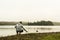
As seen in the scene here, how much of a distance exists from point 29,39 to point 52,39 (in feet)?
8.89

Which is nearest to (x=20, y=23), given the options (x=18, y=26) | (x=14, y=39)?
(x=18, y=26)

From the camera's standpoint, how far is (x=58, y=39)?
17969 mm

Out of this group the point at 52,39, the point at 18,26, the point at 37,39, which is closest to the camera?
the point at 52,39

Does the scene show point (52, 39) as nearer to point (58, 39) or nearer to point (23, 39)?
point (58, 39)

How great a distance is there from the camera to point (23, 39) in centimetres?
2000

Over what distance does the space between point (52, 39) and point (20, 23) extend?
18.3 ft

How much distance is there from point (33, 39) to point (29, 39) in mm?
326

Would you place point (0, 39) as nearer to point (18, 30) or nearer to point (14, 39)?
point (14, 39)

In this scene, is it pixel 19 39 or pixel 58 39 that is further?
pixel 19 39

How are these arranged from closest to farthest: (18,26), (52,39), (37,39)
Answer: (52,39)
(37,39)
(18,26)

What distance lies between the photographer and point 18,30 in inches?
880

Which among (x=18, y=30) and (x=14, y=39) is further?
(x=18, y=30)

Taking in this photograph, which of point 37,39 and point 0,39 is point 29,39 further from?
point 0,39

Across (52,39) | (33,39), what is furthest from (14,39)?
(52,39)
